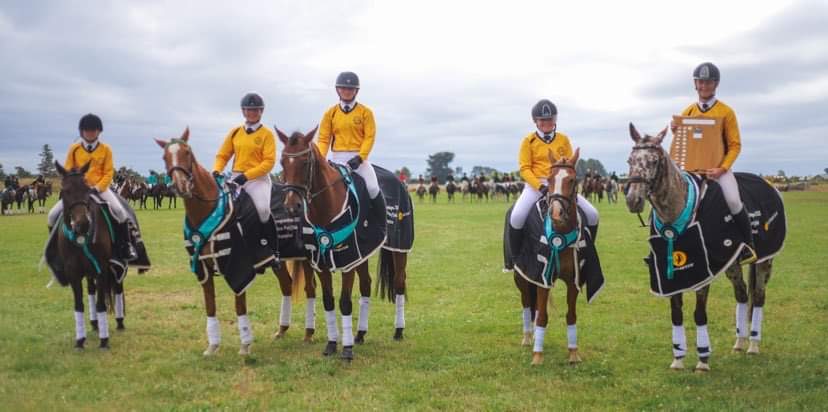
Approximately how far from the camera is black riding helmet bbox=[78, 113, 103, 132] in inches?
309

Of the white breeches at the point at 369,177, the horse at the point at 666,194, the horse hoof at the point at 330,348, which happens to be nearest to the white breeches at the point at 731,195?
the horse at the point at 666,194

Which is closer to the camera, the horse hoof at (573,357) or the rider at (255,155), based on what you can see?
the horse hoof at (573,357)

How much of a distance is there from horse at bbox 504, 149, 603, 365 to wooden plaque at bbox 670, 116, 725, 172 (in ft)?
4.12

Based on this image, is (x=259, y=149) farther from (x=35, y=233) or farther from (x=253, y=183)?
(x=35, y=233)

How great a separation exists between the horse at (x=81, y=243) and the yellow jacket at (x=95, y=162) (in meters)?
0.39

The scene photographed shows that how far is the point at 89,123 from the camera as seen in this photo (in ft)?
25.9

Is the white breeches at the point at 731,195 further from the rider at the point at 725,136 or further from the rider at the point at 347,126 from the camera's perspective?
the rider at the point at 347,126

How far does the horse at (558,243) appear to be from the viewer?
637cm

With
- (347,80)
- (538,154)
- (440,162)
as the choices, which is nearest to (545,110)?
(538,154)

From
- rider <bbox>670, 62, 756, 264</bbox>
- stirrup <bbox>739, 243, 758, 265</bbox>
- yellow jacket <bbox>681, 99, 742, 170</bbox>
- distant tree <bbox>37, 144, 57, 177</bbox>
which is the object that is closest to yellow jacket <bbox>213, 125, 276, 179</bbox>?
rider <bbox>670, 62, 756, 264</bbox>

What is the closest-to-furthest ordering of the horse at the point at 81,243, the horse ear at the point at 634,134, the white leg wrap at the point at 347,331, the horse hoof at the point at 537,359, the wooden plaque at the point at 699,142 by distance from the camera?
1. the horse ear at the point at 634,134
2. the wooden plaque at the point at 699,142
3. the horse hoof at the point at 537,359
4. the horse at the point at 81,243
5. the white leg wrap at the point at 347,331

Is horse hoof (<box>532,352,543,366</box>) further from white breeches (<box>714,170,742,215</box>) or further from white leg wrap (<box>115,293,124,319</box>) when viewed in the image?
white leg wrap (<box>115,293,124,319</box>)

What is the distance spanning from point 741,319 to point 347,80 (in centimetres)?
569

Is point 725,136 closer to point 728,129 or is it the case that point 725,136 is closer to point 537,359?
point 728,129
